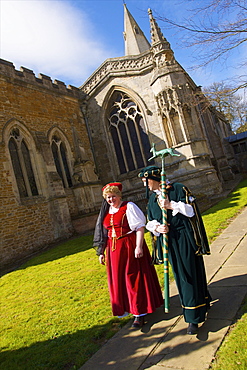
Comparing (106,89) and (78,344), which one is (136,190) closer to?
(106,89)

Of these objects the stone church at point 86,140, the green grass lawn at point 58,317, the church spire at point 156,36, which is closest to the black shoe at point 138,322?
the green grass lawn at point 58,317

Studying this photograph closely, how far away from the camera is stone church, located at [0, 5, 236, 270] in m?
12.4

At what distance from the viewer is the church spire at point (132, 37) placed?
990 inches

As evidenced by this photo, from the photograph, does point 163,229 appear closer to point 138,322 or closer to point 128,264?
point 128,264

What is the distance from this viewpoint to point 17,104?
13.2 metres

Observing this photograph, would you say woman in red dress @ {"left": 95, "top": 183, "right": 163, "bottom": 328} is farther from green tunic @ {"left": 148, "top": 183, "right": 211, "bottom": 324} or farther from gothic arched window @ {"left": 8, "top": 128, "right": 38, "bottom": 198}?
gothic arched window @ {"left": 8, "top": 128, "right": 38, "bottom": 198}

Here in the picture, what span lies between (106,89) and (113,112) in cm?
143

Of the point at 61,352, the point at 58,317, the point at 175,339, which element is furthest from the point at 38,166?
the point at 175,339

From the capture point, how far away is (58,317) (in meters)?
4.35

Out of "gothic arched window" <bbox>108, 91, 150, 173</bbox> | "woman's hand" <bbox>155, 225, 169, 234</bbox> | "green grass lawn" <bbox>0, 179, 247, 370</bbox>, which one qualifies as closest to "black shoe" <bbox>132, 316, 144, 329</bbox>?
"green grass lawn" <bbox>0, 179, 247, 370</bbox>

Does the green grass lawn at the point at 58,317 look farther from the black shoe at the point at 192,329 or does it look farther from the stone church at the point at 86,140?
the stone church at the point at 86,140

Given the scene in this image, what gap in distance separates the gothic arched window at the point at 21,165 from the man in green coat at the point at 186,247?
35.2ft

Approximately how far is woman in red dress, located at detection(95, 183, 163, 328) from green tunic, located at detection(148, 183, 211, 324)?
0.44m

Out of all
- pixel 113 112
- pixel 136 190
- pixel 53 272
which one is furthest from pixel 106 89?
pixel 53 272
